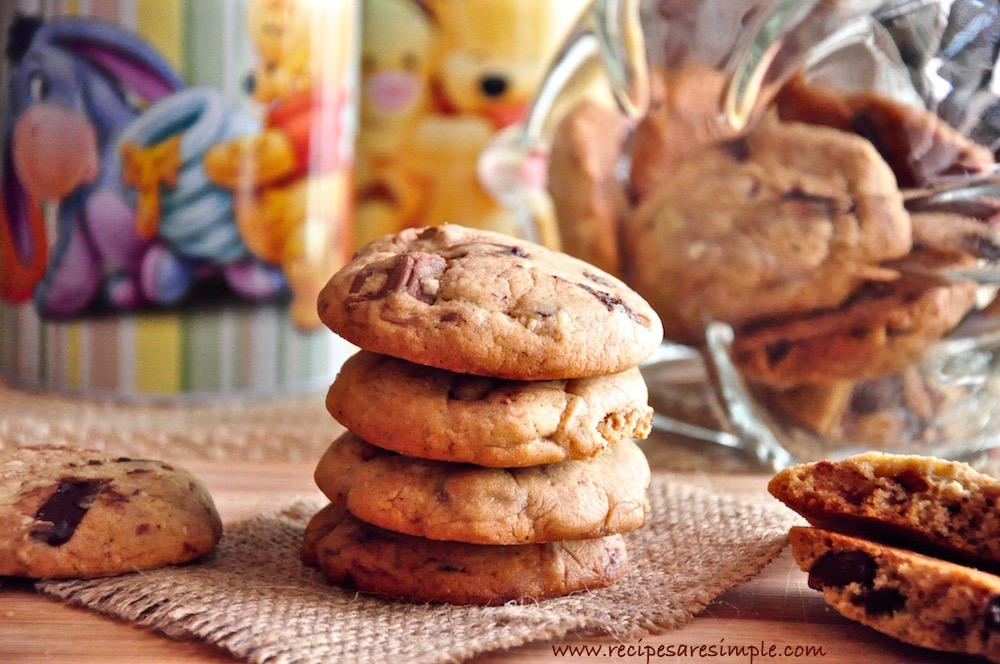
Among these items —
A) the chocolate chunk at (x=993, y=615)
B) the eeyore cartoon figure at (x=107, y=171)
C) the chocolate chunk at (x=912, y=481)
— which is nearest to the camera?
the chocolate chunk at (x=993, y=615)

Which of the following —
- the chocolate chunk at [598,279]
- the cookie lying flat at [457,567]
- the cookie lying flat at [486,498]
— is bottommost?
the cookie lying flat at [457,567]

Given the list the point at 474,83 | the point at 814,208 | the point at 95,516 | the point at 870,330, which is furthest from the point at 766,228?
the point at 95,516

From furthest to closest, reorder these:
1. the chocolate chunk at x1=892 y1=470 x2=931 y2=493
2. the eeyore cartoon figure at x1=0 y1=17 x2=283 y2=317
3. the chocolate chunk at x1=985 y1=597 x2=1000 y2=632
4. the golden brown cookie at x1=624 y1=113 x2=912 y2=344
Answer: the eeyore cartoon figure at x1=0 y1=17 x2=283 y2=317
the golden brown cookie at x1=624 y1=113 x2=912 y2=344
the chocolate chunk at x1=892 y1=470 x2=931 y2=493
the chocolate chunk at x1=985 y1=597 x2=1000 y2=632

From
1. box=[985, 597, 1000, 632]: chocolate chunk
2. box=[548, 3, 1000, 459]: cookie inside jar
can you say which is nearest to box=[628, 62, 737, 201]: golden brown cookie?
box=[548, 3, 1000, 459]: cookie inside jar

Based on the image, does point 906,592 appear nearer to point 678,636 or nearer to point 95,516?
point 678,636

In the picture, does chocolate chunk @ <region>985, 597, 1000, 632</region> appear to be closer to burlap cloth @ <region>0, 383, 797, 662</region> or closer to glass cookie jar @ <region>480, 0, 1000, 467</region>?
burlap cloth @ <region>0, 383, 797, 662</region>

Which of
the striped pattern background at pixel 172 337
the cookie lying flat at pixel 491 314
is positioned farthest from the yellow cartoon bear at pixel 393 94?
the cookie lying flat at pixel 491 314

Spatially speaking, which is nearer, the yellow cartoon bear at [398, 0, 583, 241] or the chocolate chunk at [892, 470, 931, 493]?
the chocolate chunk at [892, 470, 931, 493]

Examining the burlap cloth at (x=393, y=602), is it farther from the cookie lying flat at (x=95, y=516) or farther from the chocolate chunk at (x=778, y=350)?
the chocolate chunk at (x=778, y=350)

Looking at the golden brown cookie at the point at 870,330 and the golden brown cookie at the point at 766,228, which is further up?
the golden brown cookie at the point at 766,228
